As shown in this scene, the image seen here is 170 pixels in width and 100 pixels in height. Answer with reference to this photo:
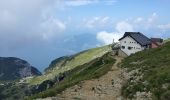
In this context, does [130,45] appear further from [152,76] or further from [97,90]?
[152,76]

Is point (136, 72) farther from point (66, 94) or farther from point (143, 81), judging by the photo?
point (66, 94)

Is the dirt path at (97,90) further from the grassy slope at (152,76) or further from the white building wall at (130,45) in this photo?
the white building wall at (130,45)

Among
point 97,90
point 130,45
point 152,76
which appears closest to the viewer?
point 152,76

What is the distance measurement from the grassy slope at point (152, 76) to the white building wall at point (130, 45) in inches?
1512

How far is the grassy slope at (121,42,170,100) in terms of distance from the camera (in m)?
65.9

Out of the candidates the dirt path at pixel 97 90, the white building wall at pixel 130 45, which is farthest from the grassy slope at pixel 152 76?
the white building wall at pixel 130 45

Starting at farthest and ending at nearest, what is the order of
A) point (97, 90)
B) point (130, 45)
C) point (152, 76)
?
point (130, 45) → point (97, 90) → point (152, 76)

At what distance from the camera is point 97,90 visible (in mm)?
76250

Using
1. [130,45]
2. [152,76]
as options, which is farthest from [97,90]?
[130,45]

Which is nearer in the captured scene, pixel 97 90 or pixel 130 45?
pixel 97 90

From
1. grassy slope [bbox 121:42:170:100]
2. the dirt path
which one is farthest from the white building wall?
the dirt path

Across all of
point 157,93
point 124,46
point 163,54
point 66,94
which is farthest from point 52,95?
point 124,46

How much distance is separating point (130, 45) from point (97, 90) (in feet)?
198

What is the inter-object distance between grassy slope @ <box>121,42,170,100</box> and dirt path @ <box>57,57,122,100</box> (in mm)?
2488
